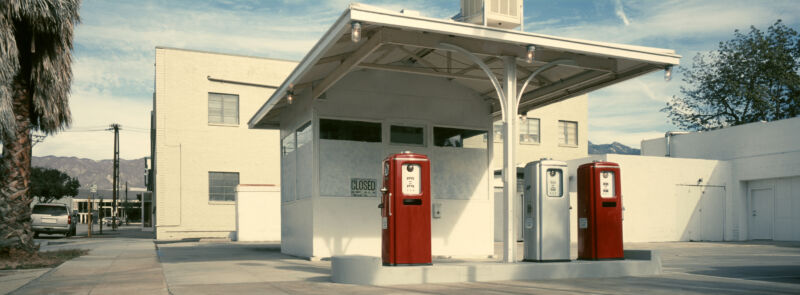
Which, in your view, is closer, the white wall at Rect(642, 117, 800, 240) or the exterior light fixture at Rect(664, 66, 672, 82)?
the exterior light fixture at Rect(664, 66, 672, 82)

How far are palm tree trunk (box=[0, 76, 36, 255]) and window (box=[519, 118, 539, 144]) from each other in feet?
77.4

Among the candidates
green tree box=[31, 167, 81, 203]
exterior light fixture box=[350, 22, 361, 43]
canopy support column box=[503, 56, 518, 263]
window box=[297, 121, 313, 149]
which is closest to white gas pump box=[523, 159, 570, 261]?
canopy support column box=[503, 56, 518, 263]

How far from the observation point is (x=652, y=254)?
31.5ft

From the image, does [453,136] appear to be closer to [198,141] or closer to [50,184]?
Answer: [198,141]

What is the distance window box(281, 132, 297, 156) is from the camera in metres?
14.0

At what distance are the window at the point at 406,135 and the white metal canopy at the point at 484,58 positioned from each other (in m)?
1.26

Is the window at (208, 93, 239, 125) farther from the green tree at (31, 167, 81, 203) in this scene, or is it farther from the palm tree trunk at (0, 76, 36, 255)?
the green tree at (31, 167, 81, 203)

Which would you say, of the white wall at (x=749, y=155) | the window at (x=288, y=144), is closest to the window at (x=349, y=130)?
the window at (x=288, y=144)

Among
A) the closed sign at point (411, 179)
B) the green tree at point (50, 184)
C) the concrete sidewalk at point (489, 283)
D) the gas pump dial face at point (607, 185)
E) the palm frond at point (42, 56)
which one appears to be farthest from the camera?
the green tree at point (50, 184)

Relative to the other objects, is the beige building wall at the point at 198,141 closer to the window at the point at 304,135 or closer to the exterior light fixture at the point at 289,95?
the window at the point at 304,135

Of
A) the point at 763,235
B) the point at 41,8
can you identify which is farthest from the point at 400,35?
the point at 763,235

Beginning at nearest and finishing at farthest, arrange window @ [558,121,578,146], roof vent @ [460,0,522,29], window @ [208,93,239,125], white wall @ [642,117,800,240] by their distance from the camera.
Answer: roof vent @ [460,0,522,29], white wall @ [642,117,800,240], window @ [208,93,239,125], window @ [558,121,578,146]

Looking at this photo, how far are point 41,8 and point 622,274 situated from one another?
10992mm

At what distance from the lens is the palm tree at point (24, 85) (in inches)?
459
